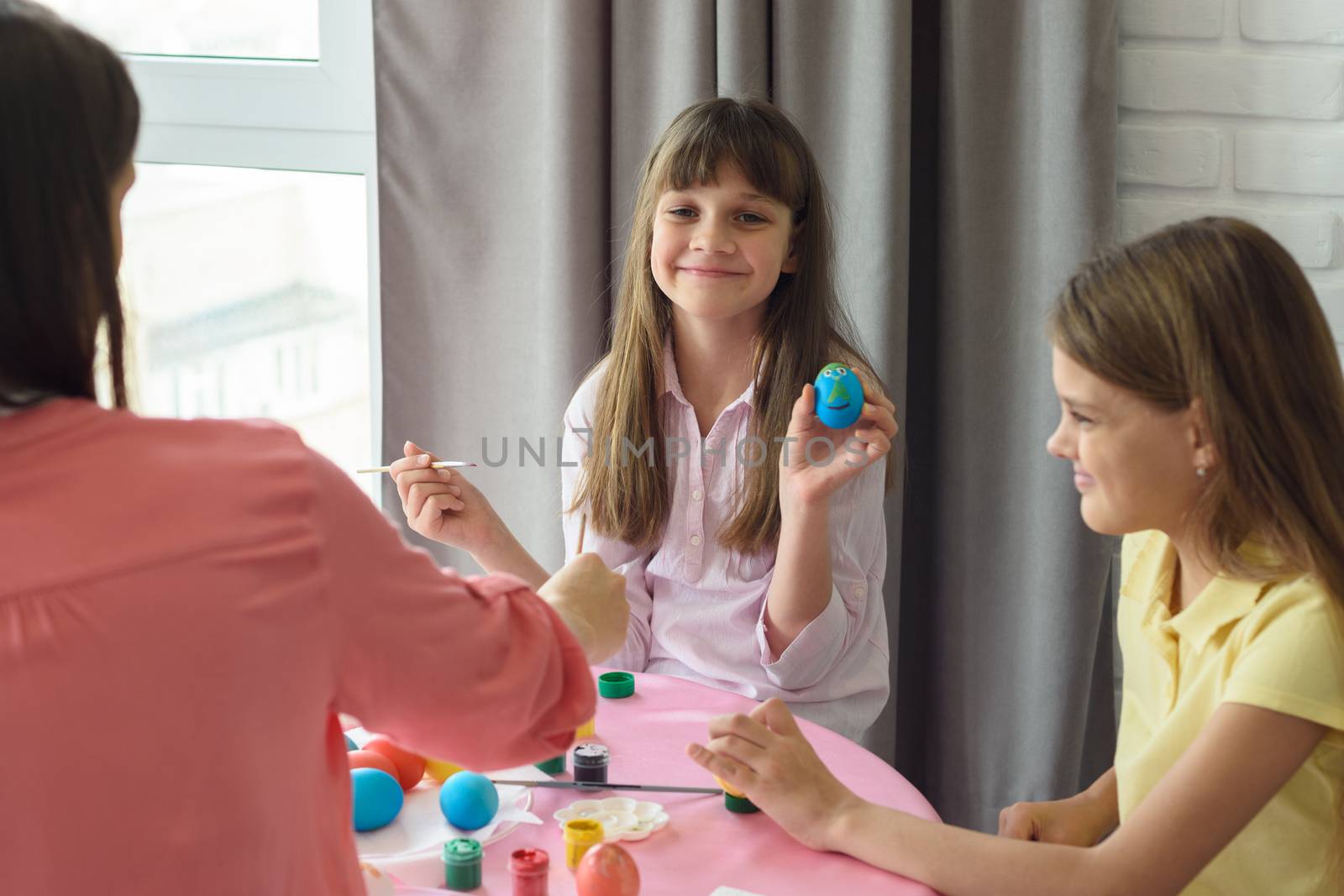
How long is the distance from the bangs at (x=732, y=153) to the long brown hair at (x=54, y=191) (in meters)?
0.99

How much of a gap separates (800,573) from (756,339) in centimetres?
35

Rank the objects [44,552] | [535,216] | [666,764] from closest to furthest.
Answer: [44,552] < [666,764] < [535,216]

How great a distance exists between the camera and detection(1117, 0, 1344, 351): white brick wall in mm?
1801

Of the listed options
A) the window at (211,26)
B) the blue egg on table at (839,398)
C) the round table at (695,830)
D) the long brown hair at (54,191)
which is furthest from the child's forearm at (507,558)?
the window at (211,26)

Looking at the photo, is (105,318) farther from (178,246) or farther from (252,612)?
(178,246)

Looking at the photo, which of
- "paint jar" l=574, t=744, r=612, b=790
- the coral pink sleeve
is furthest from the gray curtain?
the coral pink sleeve

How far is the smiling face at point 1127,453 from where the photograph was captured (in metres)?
1.09

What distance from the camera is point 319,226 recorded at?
236cm

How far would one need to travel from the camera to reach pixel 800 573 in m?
1.55

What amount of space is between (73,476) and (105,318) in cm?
11

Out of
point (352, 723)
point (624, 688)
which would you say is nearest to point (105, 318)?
point (352, 723)

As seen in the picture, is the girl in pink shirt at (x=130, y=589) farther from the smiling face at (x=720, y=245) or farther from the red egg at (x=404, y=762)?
the smiling face at (x=720, y=245)

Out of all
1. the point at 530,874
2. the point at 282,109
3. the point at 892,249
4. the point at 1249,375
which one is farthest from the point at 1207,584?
the point at 282,109

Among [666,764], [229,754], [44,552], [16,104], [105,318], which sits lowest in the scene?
[666,764]
